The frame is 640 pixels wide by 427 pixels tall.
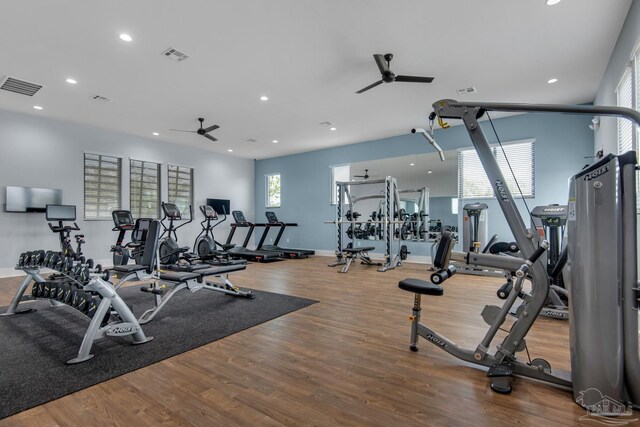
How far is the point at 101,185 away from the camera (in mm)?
6996

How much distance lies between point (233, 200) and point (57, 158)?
175 inches

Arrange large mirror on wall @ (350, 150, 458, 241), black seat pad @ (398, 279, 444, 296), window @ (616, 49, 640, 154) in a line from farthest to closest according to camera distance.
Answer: large mirror on wall @ (350, 150, 458, 241)
window @ (616, 49, 640, 154)
black seat pad @ (398, 279, 444, 296)

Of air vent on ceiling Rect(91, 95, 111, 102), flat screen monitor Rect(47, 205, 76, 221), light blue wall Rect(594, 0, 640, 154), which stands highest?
air vent on ceiling Rect(91, 95, 111, 102)

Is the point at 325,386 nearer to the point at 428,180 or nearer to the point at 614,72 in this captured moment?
the point at 614,72

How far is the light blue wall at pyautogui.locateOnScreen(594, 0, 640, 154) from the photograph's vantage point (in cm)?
A: 293

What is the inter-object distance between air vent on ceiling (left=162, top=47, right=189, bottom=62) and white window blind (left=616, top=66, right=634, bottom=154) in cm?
492

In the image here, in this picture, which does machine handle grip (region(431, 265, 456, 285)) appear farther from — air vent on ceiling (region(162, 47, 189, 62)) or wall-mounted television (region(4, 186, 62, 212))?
wall-mounted television (region(4, 186, 62, 212))

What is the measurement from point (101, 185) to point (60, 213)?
4.94ft

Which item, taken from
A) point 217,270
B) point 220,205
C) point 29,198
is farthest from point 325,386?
point 220,205

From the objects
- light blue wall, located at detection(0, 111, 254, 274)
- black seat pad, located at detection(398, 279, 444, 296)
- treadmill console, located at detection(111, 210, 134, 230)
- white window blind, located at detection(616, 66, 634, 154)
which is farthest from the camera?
light blue wall, located at detection(0, 111, 254, 274)

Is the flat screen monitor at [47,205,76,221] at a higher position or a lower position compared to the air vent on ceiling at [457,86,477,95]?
lower

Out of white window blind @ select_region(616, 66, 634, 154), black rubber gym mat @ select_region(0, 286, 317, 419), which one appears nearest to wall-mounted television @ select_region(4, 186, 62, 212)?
black rubber gym mat @ select_region(0, 286, 317, 419)

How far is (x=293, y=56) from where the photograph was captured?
3904 mm

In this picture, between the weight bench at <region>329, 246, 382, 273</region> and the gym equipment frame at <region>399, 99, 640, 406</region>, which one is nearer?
the gym equipment frame at <region>399, 99, 640, 406</region>
